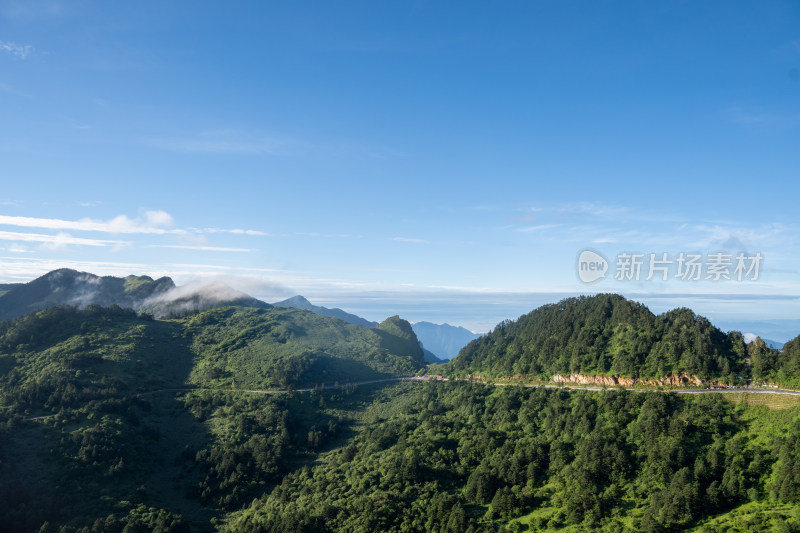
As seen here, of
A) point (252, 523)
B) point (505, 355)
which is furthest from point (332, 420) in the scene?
point (505, 355)

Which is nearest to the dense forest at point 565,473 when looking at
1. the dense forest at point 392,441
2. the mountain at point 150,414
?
the dense forest at point 392,441

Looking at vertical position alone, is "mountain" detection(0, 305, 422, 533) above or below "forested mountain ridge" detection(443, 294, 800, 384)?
below

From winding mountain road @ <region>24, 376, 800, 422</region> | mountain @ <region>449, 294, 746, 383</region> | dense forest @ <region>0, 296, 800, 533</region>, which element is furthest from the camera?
mountain @ <region>449, 294, 746, 383</region>

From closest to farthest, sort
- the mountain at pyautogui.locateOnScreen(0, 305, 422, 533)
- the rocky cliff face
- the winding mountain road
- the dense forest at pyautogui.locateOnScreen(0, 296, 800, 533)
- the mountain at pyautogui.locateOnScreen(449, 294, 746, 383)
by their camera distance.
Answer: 1. the dense forest at pyautogui.locateOnScreen(0, 296, 800, 533)
2. the winding mountain road
3. the rocky cliff face
4. the mountain at pyautogui.locateOnScreen(0, 305, 422, 533)
5. the mountain at pyautogui.locateOnScreen(449, 294, 746, 383)

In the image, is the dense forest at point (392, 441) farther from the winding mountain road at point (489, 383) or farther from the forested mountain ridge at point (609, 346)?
the winding mountain road at point (489, 383)

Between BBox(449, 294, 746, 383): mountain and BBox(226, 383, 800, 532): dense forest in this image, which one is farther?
BBox(449, 294, 746, 383): mountain

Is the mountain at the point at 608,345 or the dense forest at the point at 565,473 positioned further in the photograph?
the mountain at the point at 608,345

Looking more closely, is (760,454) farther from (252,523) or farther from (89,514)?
(89,514)

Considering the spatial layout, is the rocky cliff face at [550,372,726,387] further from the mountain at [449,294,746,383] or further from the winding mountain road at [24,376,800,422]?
the winding mountain road at [24,376,800,422]

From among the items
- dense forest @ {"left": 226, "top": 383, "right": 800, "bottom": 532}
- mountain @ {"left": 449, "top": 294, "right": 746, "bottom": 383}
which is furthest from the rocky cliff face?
dense forest @ {"left": 226, "top": 383, "right": 800, "bottom": 532}
